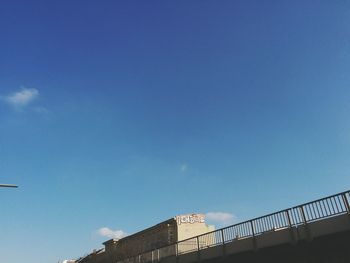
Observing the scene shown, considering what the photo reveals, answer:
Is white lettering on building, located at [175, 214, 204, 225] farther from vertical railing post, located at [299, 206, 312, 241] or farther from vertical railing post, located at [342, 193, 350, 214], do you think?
vertical railing post, located at [342, 193, 350, 214]

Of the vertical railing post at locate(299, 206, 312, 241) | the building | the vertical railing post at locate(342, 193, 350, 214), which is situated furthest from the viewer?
the building

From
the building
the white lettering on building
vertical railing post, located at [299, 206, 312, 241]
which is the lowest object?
vertical railing post, located at [299, 206, 312, 241]

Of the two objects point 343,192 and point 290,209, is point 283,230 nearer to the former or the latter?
point 290,209

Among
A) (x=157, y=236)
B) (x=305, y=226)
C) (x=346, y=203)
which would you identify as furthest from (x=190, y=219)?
(x=346, y=203)

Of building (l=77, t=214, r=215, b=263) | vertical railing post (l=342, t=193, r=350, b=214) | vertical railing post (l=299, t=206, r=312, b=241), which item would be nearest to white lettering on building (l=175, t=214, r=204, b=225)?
building (l=77, t=214, r=215, b=263)

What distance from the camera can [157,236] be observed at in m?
50.7

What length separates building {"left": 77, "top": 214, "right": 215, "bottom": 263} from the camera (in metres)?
48.2

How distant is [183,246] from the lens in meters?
26.6

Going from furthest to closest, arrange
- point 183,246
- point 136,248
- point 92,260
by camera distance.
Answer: point 92,260, point 136,248, point 183,246

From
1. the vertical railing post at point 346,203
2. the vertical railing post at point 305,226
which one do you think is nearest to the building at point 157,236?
the vertical railing post at point 305,226

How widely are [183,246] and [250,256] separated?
7015 mm

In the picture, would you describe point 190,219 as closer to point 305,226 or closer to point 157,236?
point 157,236

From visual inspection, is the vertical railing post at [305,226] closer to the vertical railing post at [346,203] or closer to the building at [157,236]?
the vertical railing post at [346,203]

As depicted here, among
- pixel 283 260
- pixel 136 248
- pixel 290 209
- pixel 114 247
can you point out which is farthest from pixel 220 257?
pixel 114 247
